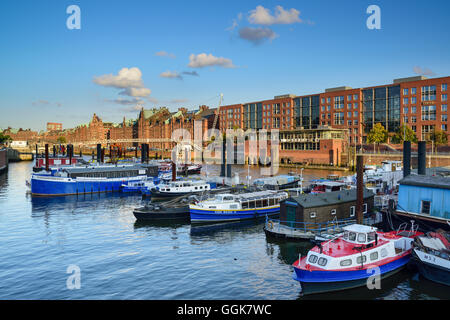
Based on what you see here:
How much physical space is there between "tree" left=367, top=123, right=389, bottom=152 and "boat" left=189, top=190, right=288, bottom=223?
3263 inches

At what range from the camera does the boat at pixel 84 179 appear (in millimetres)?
69062

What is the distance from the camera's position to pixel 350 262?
23.9 m

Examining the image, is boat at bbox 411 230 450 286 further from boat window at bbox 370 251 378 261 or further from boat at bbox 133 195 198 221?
boat at bbox 133 195 198 221

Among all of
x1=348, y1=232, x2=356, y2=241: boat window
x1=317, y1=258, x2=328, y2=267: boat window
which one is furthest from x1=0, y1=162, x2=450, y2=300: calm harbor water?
x1=348, y1=232, x2=356, y2=241: boat window

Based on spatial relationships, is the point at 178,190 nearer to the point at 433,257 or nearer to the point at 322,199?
the point at 322,199

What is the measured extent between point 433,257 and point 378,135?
99.8m

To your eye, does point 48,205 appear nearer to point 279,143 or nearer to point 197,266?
point 197,266

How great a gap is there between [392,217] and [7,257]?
36.6 meters

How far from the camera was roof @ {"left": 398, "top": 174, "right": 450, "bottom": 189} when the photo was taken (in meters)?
30.3

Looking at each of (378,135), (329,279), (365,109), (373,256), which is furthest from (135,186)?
(365,109)

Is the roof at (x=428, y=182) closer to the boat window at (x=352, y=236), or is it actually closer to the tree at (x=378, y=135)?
the boat window at (x=352, y=236)

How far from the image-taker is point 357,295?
78.6 ft
